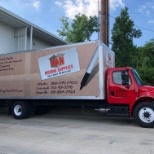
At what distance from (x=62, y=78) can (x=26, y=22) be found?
726 cm

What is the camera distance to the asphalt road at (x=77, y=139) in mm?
6559

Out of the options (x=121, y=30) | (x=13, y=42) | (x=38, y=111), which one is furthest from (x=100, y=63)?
(x=121, y=30)

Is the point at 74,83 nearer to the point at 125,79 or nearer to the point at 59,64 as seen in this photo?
the point at 59,64

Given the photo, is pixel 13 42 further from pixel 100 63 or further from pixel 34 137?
pixel 34 137

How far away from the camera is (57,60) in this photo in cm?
1163

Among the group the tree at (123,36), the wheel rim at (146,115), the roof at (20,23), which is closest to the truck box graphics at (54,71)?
the wheel rim at (146,115)

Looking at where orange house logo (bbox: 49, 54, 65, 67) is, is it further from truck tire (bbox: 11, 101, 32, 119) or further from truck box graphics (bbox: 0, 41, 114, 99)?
truck tire (bbox: 11, 101, 32, 119)

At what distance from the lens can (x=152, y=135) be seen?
8.43 metres

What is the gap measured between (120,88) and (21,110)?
5.05m

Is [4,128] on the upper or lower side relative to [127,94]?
lower

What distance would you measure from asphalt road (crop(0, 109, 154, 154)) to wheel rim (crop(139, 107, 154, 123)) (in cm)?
40

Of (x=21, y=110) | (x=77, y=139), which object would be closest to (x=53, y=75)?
(x=21, y=110)

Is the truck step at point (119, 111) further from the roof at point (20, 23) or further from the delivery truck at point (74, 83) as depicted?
the roof at point (20, 23)

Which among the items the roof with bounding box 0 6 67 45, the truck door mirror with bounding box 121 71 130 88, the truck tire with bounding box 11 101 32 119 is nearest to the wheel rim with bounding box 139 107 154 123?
the truck door mirror with bounding box 121 71 130 88
